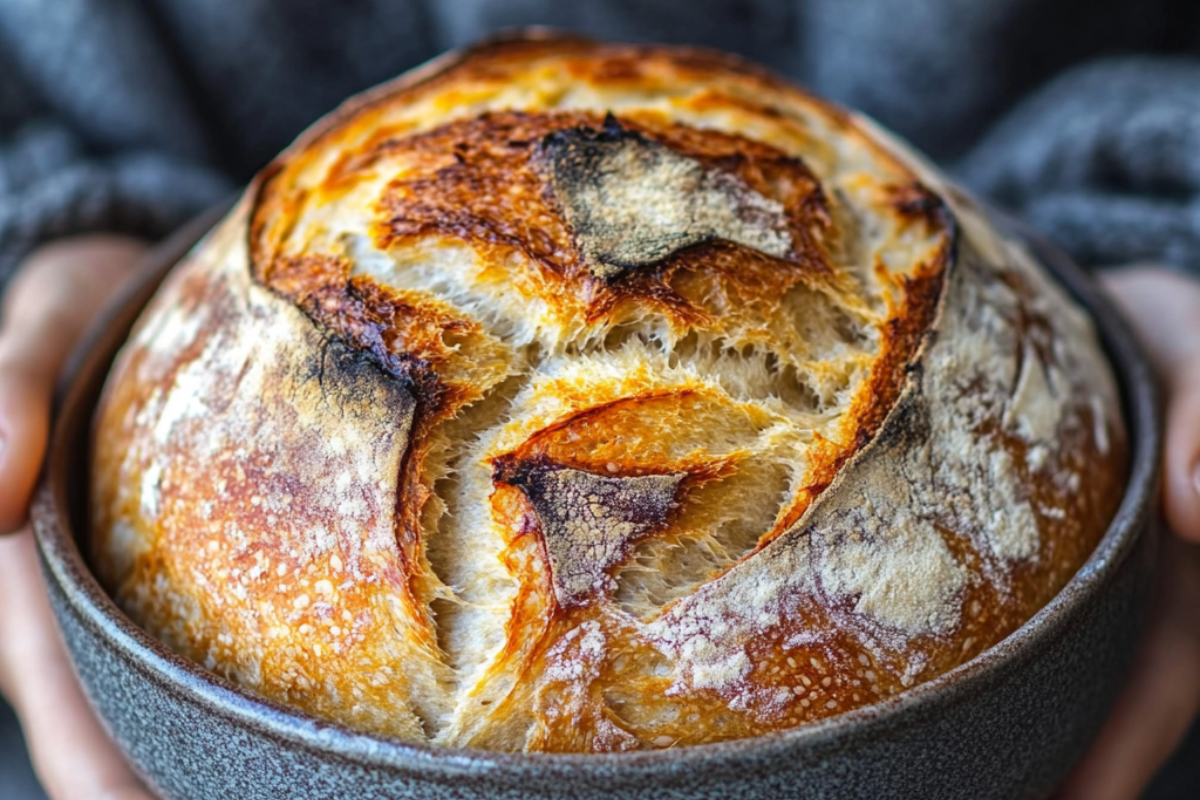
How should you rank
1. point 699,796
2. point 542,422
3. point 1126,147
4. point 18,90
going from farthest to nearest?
point 18,90 → point 1126,147 → point 542,422 → point 699,796

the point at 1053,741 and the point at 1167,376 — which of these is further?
the point at 1167,376

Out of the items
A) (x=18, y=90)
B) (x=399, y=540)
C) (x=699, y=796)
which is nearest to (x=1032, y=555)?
(x=699, y=796)

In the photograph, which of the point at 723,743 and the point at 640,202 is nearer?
the point at 723,743

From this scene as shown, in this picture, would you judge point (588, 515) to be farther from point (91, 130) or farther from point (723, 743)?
point (91, 130)

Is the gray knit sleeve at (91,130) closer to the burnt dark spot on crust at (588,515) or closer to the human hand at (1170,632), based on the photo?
the burnt dark spot on crust at (588,515)

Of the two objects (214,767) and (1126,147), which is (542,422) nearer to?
(214,767)

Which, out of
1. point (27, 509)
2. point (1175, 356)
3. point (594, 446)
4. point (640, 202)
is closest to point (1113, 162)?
point (1175, 356)

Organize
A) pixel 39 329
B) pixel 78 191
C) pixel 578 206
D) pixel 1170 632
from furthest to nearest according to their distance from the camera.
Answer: pixel 78 191 < pixel 39 329 < pixel 1170 632 < pixel 578 206
